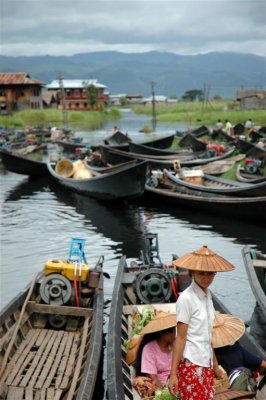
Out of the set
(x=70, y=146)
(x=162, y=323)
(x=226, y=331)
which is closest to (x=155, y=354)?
(x=162, y=323)

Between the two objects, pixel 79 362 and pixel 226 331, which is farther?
pixel 79 362

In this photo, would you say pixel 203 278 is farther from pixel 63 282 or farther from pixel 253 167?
pixel 253 167

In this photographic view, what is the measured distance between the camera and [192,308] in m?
3.86

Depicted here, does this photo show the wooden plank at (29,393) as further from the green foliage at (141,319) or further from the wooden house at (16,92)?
the wooden house at (16,92)

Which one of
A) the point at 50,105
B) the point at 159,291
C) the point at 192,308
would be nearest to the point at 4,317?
the point at 159,291

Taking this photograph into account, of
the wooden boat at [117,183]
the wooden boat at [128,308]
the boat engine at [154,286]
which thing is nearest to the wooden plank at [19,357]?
the wooden boat at [128,308]

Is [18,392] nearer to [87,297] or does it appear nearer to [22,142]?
[87,297]

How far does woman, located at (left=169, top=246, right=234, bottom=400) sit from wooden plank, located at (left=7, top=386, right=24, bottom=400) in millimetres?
2595

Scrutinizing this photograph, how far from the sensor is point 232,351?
17.5 feet

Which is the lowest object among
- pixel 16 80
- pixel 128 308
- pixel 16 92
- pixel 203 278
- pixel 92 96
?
pixel 128 308

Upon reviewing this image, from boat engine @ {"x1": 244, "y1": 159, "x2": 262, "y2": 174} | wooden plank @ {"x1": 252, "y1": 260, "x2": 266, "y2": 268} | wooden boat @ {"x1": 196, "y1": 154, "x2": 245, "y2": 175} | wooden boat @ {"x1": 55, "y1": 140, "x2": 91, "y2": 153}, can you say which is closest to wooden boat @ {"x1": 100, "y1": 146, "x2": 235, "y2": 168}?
wooden boat @ {"x1": 196, "y1": 154, "x2": 245, "y2": 175}

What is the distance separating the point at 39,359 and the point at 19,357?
0.26 meters

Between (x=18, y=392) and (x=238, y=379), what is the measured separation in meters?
2.56

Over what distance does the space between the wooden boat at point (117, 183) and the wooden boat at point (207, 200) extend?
3.17ft
